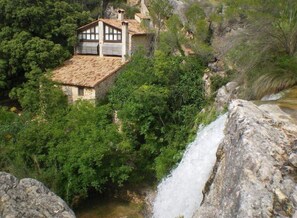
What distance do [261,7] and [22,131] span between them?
1276 centimetres

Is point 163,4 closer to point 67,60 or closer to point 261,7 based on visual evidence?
point 67,60

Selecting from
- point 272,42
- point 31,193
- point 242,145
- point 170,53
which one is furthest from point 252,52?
point 170,53

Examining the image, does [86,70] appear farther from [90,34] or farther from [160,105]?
[160,105]

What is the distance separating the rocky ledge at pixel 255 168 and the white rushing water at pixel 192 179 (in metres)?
2.64

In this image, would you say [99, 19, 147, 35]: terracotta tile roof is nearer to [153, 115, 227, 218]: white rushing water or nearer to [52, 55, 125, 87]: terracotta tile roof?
[52, 55, 125, 87]: terracotta tile roof

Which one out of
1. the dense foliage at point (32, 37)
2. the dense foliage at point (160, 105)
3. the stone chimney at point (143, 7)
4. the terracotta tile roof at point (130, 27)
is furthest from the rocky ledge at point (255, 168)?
the stone chimney at point (143, 7)

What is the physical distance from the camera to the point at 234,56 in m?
13.6

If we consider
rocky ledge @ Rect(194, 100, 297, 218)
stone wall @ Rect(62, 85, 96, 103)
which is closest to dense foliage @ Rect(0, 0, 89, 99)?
stone wall @ Rect(62, 85, 96, 103)

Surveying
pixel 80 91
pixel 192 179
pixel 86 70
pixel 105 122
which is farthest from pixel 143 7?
pixel 192 179

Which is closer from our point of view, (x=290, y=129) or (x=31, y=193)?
(x=290, y=129)

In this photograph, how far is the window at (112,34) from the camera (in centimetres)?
2517

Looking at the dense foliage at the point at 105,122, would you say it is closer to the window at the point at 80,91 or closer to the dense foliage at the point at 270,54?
the window at the point at 80,91

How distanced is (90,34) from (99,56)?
5.79 feet

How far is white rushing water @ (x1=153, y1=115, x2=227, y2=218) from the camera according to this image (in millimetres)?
9883
